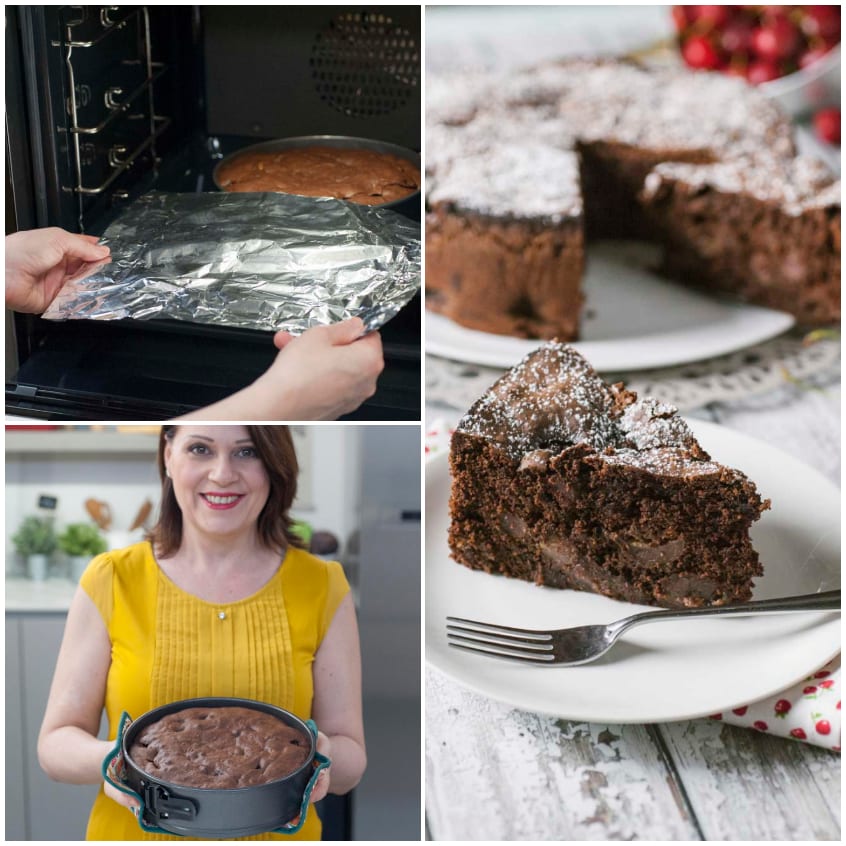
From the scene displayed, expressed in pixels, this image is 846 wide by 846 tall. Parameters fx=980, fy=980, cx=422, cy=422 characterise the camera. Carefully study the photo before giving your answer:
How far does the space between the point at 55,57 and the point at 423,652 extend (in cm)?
72

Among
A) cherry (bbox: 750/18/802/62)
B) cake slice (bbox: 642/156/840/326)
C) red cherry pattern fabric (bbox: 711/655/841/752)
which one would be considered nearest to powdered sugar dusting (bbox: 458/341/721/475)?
red cherry pattern fabric (bbox: 711/655/841/752)

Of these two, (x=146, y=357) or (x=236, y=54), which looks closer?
(x=146, y=357)

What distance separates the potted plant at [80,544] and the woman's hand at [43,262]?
0.63m

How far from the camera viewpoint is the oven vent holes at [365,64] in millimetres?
1326

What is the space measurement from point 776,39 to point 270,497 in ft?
5.19

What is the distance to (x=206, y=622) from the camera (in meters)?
1.00

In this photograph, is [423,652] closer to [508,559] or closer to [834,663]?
[508,559]

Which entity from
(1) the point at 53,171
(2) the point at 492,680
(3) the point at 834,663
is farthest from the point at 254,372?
(3) the point at 834,663

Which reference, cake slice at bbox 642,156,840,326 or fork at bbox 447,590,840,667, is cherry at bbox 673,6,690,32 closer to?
cake slice at bbox 642,156,840,326

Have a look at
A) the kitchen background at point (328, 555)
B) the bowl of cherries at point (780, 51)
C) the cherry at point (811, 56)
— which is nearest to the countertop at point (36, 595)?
the kitchen background at point (328, 555)

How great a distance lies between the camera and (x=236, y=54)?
1.34 meters

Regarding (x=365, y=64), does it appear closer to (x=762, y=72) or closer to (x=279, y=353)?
(x=279, y=353)

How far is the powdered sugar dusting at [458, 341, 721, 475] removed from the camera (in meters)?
0.99

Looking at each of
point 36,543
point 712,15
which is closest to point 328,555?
point 36,543
